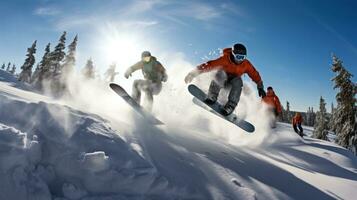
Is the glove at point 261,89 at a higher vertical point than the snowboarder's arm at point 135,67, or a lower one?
lower

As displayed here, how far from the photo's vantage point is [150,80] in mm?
9609

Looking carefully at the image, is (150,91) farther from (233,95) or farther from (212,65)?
(233,95)

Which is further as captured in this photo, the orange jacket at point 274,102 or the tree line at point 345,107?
the tree line at point 345,107

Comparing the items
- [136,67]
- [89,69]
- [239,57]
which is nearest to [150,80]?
[136,67]

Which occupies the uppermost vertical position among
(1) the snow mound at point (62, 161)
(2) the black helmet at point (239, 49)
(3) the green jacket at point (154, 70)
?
(2) the black helmet at point (239, 49)

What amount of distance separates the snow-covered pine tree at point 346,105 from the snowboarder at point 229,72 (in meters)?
23.3

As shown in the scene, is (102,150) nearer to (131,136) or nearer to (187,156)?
(131,136)

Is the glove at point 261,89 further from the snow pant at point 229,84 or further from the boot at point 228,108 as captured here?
the boot at point 228,108

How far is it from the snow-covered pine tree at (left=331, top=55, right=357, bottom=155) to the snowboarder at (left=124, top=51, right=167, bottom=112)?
23870 mm

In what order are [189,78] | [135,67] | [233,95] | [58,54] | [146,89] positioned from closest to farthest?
[233,95] → [189,78] → [146,89] → [135,67] → [58,54]

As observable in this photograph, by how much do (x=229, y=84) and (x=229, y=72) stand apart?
0.37m

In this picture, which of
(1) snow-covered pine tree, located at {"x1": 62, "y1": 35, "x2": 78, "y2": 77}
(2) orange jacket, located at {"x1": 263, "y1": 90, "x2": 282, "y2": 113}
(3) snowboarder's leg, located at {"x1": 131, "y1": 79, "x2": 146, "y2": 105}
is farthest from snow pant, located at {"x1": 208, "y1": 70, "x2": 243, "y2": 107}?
(1) snow-covered pine tree, located at {"x1": 62, "y1": 35, "x2": 78, "y2": 77}

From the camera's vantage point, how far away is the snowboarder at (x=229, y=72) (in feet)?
26.0

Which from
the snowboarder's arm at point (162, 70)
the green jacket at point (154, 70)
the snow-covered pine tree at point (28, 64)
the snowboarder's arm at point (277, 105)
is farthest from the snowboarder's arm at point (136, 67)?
the snow-covered pine tree at point (28, 64)
